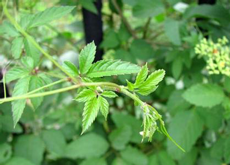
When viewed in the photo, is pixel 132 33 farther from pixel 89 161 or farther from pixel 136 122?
pixel 89 161

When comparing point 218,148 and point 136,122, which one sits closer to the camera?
point 218,148

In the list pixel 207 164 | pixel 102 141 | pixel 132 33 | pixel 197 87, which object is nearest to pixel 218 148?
pixel 207 164

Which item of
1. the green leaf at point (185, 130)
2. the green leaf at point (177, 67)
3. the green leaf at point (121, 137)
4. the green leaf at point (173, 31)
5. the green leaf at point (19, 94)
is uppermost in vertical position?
the green leaf at point (19, 94)

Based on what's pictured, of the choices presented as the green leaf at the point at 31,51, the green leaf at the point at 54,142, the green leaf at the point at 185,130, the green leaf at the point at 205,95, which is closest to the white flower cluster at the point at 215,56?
the green leaf at the point at 205,95

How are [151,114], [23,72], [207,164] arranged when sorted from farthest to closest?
[207,164] < [23,72] < [151,114]

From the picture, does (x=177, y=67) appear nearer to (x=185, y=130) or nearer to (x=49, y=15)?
(x=185, y=130)

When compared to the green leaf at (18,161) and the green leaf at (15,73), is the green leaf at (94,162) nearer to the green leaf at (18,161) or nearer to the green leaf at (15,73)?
the green leaf at (18,161)

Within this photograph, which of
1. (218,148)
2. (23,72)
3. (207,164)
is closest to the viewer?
(23,72)
